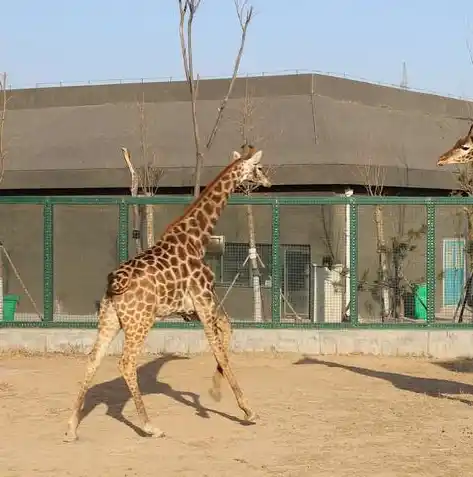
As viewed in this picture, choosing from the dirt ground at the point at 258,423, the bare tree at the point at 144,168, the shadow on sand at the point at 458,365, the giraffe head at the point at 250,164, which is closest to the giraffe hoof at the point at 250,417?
the dirt ground at the point at 258,423

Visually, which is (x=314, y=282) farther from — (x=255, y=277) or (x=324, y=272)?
(x=255, y=277)

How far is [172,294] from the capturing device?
344 inches

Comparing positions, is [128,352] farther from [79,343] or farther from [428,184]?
[428,184]

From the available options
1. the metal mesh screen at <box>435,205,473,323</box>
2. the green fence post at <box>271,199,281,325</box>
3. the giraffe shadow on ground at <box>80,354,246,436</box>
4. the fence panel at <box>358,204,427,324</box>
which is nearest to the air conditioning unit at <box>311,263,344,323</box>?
the fence panel at <box>358,204,427,324</box>

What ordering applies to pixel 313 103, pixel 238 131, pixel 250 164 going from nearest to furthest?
pixel 250 164
pixel 238 131
pixel 313 103

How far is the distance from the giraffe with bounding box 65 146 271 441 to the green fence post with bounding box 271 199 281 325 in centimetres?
398

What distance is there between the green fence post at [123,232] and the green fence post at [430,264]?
4504 mm

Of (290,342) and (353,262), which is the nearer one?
(290,342)

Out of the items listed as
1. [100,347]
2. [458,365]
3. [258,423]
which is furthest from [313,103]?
[100,347]

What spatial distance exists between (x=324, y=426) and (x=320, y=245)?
737cm

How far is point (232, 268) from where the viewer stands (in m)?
14.2

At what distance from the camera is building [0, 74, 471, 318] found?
15062 mm

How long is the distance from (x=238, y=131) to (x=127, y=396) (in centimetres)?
1079

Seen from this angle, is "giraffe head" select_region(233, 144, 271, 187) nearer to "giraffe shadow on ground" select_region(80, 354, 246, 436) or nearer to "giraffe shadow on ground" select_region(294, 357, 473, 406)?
"giraffe shadow on ground" select_region(80, 354, 246, 436)
